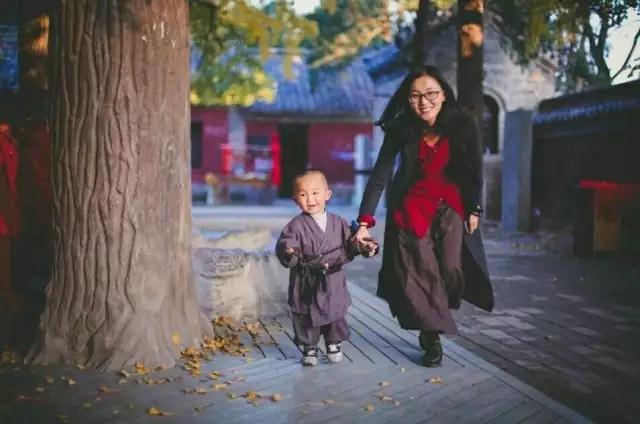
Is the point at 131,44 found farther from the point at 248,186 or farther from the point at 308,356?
the point at 248,186

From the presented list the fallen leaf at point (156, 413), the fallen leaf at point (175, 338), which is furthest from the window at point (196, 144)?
the fallen leaf at point (156, 413)

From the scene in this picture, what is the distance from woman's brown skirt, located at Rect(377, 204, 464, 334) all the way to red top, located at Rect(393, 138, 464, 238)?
0.06 metres

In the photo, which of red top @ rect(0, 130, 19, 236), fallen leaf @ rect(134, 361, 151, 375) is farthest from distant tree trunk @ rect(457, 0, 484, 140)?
fallen leaf @ rect(134, 361, 151, 375)

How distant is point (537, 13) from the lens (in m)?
9.78

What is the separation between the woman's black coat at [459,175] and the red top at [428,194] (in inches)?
1.7

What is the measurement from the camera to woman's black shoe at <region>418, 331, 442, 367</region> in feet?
14.4

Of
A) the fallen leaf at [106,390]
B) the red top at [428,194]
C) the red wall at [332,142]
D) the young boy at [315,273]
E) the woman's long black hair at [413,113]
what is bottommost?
the fallen leaf at [106,390]

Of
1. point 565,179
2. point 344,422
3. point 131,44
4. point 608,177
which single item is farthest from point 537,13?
point 344,422

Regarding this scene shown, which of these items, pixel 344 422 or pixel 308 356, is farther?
pixel 308 356

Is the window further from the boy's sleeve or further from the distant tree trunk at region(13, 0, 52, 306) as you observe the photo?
the boy's sleeve

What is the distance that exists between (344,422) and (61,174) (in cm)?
238

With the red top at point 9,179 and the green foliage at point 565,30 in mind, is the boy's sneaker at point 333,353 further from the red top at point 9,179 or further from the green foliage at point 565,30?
the green foliage at point 565,30

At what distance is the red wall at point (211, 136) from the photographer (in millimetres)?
27859

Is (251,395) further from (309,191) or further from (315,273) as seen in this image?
(309,191)
